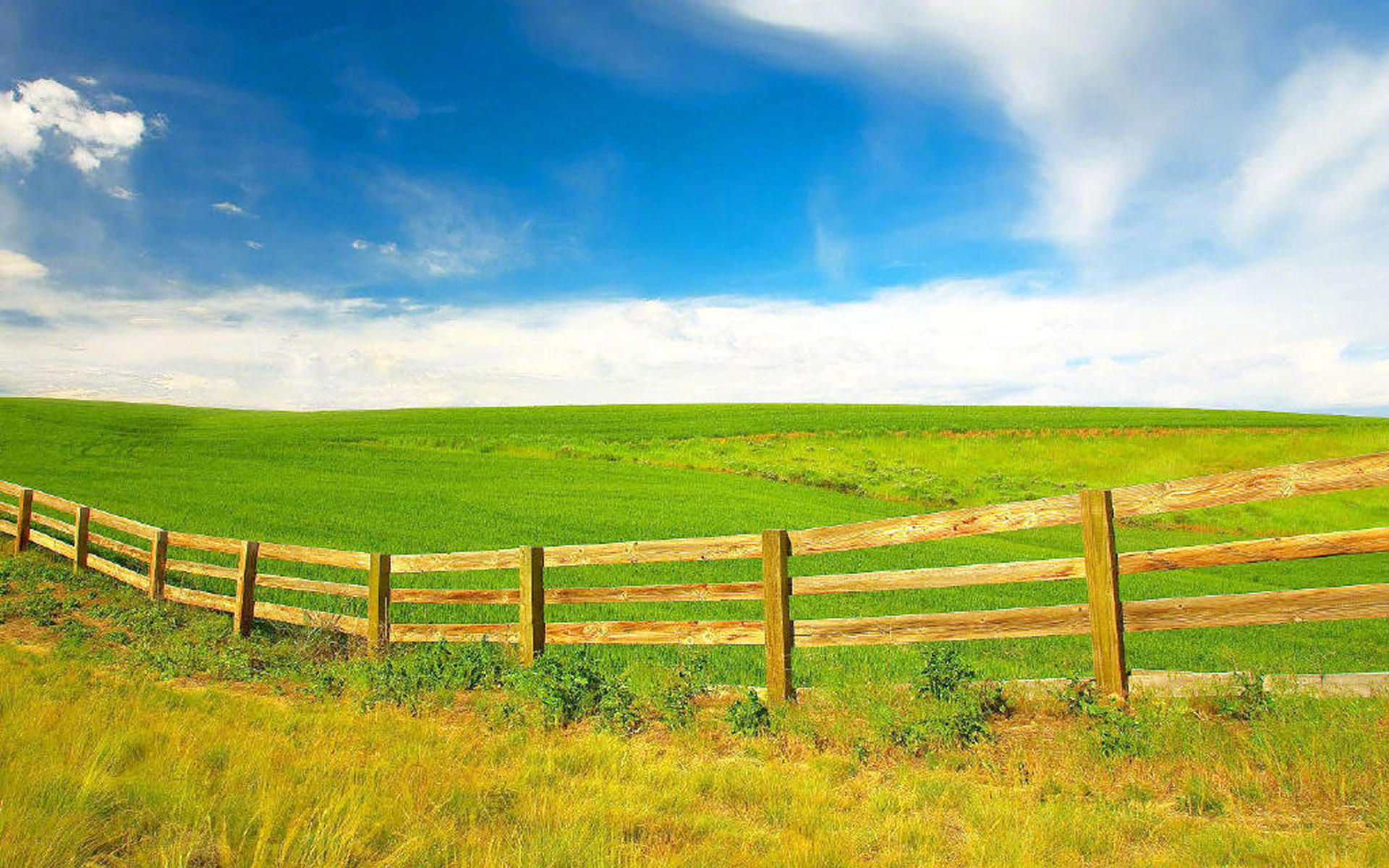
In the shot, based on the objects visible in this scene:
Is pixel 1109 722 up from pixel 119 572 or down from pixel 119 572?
down

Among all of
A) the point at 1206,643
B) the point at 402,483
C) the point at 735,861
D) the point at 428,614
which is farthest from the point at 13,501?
the point at 1206,643

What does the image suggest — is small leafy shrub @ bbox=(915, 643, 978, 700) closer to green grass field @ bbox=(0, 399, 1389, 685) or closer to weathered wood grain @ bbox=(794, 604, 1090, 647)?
weathered wood grain @ bbox=(794, 604, 1090, 647)

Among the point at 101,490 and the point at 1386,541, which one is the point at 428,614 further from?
the point at 101,490

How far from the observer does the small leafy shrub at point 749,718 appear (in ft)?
20.9

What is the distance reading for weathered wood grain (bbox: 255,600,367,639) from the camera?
32.9ft

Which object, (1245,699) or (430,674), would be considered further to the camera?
(430,674)

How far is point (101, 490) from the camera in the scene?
78.4 feet

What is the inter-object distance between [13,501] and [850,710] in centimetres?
2088

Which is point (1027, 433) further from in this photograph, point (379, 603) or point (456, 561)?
point (379, 603)

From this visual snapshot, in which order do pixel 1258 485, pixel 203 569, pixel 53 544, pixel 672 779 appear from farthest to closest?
pixel 53 544 < pixel 203 569 < pixel 1258 485 < pixel 672 779

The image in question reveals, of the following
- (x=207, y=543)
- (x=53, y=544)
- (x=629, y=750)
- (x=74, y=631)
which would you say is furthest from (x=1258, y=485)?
(x=53, y=544)

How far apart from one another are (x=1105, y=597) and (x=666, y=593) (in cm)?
404

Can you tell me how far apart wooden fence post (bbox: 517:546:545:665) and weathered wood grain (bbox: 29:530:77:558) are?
11549mm

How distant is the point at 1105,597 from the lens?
580 centimetres
